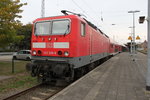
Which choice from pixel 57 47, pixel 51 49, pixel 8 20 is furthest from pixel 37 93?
pixel 8 20

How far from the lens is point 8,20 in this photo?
12.7m

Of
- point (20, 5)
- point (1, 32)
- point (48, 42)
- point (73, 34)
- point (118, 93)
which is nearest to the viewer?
point (118, 93)

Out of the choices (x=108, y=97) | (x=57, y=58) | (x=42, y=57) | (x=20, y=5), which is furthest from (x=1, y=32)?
(x=108, y=97)

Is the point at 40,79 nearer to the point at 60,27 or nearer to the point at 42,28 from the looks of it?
the point at 42,28

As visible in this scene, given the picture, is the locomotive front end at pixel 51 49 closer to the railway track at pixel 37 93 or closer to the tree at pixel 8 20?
the railway track at pixel 37 93

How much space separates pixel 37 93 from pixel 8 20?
8.74 meters

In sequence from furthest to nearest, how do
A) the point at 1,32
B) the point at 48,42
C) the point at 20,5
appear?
the point at 20,5
the point at 1,32
the point at 48,42

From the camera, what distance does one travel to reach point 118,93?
5336mm

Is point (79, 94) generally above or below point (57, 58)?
below

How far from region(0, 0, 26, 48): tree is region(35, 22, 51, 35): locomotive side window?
5.57 meters

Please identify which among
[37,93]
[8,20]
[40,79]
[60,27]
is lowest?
[37,93]

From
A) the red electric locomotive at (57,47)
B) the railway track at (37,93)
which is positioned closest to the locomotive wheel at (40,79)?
the red electric locomotive at (57,47)

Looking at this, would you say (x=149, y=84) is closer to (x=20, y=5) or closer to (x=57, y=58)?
(x=57, y=58)

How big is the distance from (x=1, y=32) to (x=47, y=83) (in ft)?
24.2
